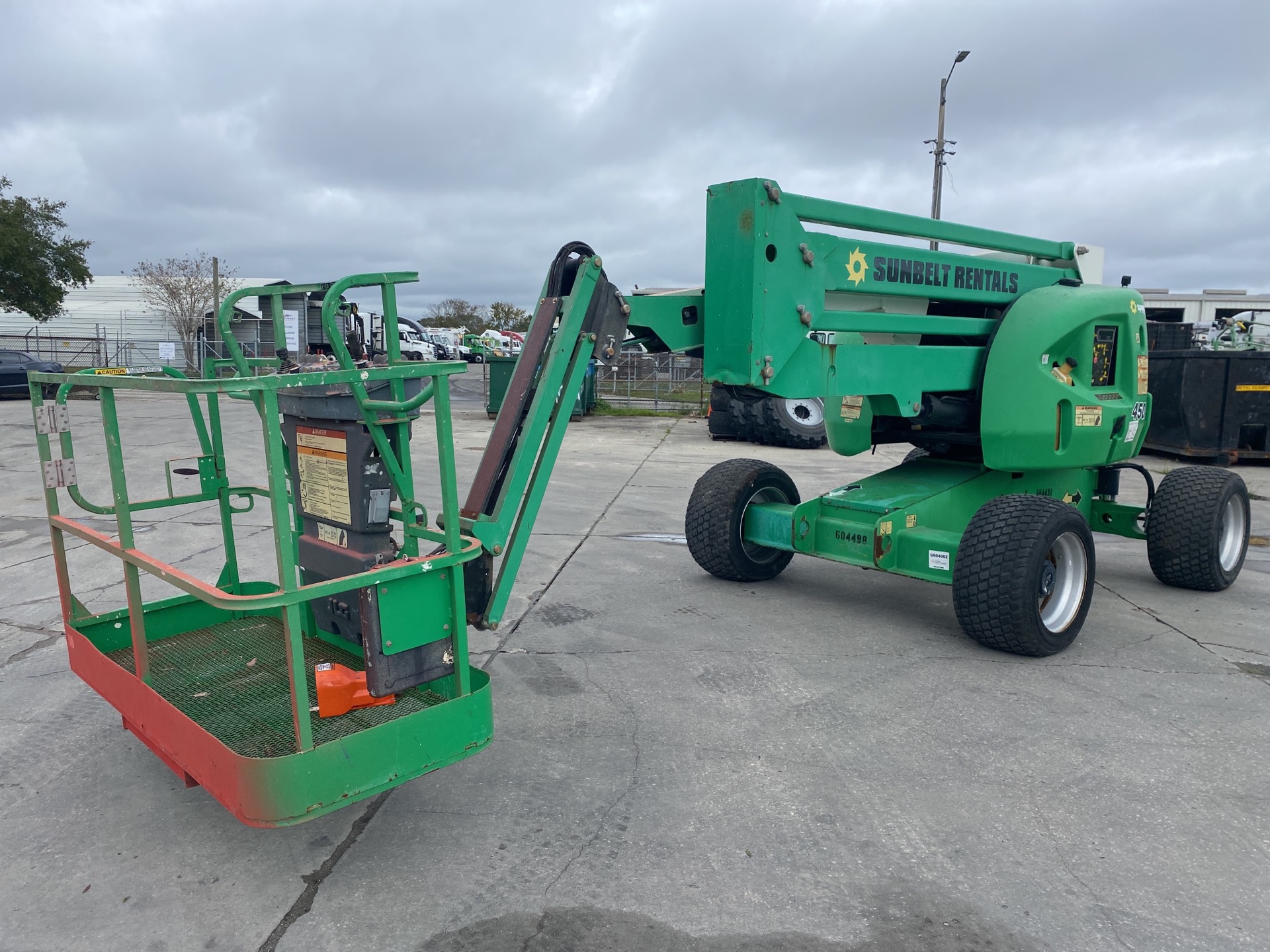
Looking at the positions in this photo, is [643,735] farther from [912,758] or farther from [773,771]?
[912,758]

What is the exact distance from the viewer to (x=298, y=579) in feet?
10.9

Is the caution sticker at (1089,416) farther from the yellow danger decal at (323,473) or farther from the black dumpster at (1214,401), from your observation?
the black dumpster at (1214,401)

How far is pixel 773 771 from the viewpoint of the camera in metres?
3.65

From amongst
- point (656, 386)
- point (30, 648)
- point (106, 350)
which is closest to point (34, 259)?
point (106, 350)

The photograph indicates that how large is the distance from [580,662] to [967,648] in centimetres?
218

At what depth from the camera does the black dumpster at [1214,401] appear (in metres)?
12.6

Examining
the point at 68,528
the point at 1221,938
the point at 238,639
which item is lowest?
the point at 1221,938

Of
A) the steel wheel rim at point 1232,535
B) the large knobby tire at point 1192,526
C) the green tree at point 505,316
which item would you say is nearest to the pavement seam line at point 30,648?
the large knobby tire at point 1192,526

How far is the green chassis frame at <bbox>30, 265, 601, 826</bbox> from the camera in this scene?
8.79 ft

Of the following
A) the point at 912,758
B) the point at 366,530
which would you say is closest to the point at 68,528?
the point at 366,530

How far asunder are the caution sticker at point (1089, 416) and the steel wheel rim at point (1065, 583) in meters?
0.92

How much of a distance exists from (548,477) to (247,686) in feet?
4.78

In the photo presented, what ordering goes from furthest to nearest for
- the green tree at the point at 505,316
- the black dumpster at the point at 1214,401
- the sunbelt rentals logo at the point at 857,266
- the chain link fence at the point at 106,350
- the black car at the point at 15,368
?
the green tree at the point at 505,316 < the chain link fence at the point at 106,350 < the black car at the point at 15,368 < the black dumpster at the point at 1214,401 < the sunbelt rentals logo at the point at 857,266

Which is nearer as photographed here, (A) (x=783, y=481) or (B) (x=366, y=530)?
(B) (x=366, y=530)
